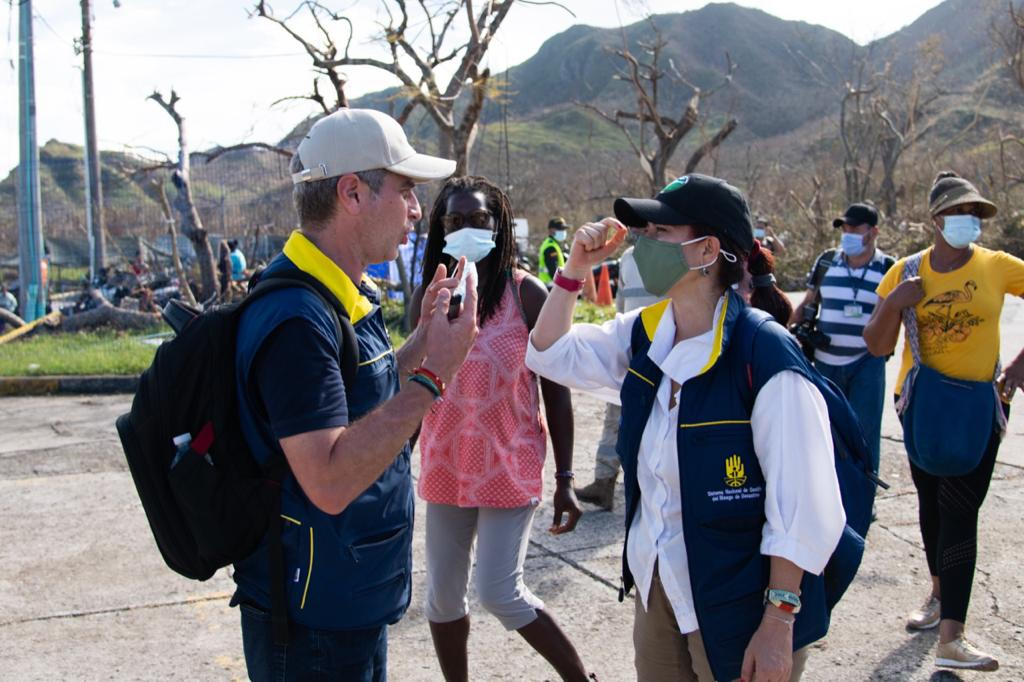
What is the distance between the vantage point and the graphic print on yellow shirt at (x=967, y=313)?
418 centimetres

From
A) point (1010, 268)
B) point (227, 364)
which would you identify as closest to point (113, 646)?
point (227, 364)

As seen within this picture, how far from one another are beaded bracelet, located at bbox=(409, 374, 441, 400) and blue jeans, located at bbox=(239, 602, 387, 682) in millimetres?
551

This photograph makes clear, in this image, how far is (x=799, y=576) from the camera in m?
2.24

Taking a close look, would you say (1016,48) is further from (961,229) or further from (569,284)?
(569,284)

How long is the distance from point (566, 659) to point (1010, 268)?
2.52 meters

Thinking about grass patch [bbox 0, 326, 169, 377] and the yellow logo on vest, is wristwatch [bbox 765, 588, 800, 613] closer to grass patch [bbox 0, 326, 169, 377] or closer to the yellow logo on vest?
the yellow logo on vest

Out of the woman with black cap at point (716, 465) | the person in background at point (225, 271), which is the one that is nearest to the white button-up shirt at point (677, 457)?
the woman with black cap at point (716, 465)

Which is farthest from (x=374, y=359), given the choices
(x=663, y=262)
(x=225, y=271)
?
(x=225, y=271)

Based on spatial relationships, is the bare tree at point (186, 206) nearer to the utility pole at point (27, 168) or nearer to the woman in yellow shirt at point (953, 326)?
the utility pole at point (27, 168)

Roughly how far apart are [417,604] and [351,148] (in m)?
2.90

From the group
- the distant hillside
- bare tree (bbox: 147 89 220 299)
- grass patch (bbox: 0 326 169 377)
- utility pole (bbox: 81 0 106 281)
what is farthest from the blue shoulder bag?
utility pole (bbox: 81 0 106 281)

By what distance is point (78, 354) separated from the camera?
12422 mm

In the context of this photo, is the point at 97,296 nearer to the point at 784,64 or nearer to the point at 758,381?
the point at 758,381

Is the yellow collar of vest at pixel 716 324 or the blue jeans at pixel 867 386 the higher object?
the yellow collar of vest at pixel 716 324
